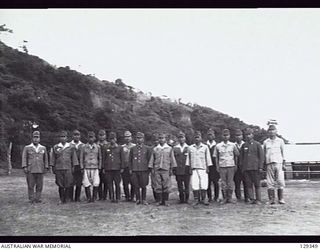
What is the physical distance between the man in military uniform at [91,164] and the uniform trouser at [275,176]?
134 inches

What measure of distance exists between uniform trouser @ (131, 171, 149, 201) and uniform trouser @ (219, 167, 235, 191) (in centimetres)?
151

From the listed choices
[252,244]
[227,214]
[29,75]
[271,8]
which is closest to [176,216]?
[227,214]

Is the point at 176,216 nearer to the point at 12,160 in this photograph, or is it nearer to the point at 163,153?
the point at 163,153

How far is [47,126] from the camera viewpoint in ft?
51.4

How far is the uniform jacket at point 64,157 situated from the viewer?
8.80 meters

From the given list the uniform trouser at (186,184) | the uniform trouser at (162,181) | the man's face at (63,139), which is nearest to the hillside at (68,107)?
the man's face at (63,139)

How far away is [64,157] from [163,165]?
204cm

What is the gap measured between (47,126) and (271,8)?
1069cm

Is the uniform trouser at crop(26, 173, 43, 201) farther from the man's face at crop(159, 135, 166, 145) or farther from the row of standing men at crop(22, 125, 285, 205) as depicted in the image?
the man's face at crop(159, 135, 166, 145)

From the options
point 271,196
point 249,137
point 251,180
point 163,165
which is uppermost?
point 249,137

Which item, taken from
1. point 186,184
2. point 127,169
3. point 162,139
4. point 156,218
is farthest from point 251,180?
point 127,169

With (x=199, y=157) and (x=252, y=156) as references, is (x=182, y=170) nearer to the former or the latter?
(x=199, y=157)

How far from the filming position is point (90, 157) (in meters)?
8.84

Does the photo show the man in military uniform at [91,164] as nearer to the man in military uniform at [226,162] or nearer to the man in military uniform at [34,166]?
the man in military uniform at [34,166]
